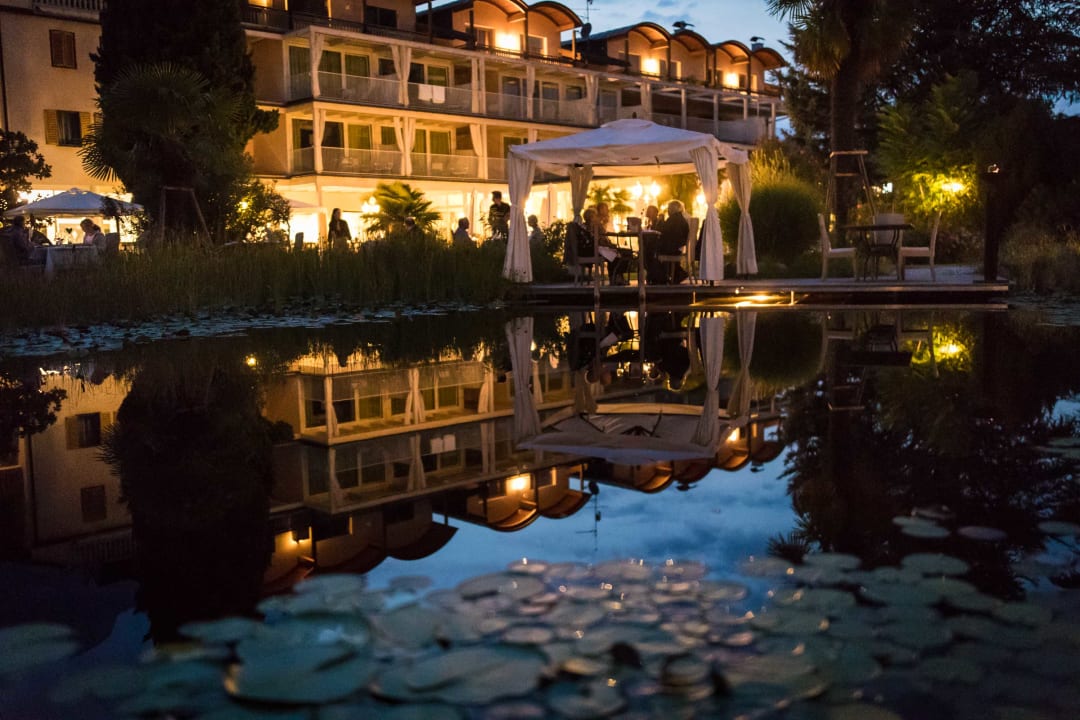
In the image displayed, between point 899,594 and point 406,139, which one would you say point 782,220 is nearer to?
point 406,139

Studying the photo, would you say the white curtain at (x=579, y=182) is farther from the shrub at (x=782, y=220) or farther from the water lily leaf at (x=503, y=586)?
the water lily leaf at (x=503, y=586)

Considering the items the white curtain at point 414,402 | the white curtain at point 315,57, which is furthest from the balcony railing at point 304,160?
the white curtain at point 414,402

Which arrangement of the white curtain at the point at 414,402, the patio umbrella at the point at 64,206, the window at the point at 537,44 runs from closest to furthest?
1. the white curtain at the point at 414,402
2. the patio umbrella at the point at 64,206
3. the window at the point at 537,44

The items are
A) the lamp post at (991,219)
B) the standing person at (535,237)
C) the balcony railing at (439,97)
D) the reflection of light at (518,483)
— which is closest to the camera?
the reflection of light at (518,483)

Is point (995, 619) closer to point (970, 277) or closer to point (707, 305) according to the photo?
point (707, 305)

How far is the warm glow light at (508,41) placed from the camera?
128ft

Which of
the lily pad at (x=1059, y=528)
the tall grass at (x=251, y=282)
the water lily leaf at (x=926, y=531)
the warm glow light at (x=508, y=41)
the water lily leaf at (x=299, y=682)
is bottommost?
the lily pad at (x=1059, y=528)

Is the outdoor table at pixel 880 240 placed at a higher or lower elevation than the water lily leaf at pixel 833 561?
higher

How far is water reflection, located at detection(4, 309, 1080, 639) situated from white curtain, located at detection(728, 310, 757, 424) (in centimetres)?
4

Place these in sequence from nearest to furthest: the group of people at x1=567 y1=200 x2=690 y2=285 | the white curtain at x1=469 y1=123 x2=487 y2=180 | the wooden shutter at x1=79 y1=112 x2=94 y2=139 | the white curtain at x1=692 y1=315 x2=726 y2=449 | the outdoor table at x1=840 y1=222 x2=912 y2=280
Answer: the white curtain at x1=692 y1=315 x2=726 y2=449, the outdoor table at x1=840 y1=222 x2=912 y2=280, the group of people at x1=567 y1=200 x2=690 y2=285, the wooden shutter at x1=79 y1=112 x2=94 y2=139, the white curtain at x1=469 y1=123 x2=487 y2=180

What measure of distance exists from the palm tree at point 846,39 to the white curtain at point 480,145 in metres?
16.1

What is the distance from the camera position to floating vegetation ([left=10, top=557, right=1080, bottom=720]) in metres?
1.74

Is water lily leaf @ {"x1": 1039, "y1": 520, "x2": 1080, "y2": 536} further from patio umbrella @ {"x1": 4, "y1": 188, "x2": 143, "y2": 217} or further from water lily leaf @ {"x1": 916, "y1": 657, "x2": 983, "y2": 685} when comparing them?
patio umbrella @ {"x1": 4, "y1": 188, "x2": 143, "y2": 217}

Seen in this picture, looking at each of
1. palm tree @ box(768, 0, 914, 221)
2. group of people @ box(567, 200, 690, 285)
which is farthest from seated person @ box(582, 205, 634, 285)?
palm tree @ box(768, 0, 914, 221)
